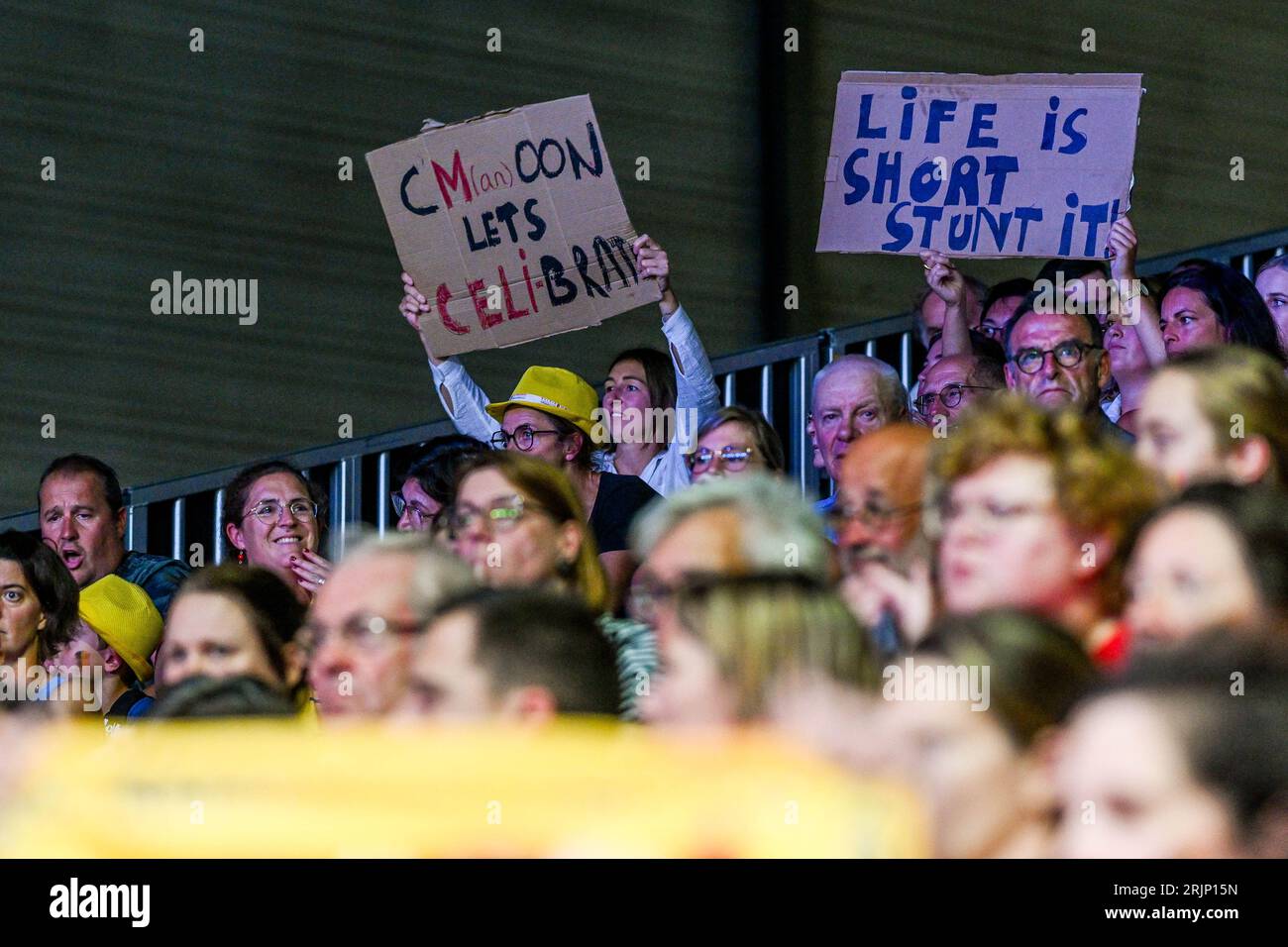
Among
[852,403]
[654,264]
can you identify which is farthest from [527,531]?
[654,264]

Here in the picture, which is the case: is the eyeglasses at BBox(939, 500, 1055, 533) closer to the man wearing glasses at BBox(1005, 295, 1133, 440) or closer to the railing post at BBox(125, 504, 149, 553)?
the man wearing glasses at BBox(1005, 295, 1133, 440)

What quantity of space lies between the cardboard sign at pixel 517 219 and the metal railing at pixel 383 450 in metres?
1.23

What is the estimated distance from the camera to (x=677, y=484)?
6.59 m

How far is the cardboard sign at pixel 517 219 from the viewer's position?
695 cm

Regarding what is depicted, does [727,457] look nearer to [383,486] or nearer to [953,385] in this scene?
[953,385]

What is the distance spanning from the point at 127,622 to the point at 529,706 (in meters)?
3.00

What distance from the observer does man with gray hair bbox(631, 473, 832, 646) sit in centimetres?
363

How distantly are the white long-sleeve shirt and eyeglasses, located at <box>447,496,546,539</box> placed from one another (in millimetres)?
2013

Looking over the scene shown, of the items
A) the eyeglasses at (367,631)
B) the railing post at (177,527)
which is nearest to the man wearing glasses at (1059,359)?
the eyeglasses at (367,631)

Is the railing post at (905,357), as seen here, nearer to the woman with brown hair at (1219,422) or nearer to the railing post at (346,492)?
the railing post at (346,492)

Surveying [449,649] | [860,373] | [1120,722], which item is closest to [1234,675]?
[1120,722]

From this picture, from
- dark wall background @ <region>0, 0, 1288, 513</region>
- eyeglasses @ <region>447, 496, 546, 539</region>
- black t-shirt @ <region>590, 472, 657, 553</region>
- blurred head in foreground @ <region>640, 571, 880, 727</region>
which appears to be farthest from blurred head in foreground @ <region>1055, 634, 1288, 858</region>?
dark wall background @ <region>0, 0, 1288, 513</region>

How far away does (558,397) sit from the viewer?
6.56 m

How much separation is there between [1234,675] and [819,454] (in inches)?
151
